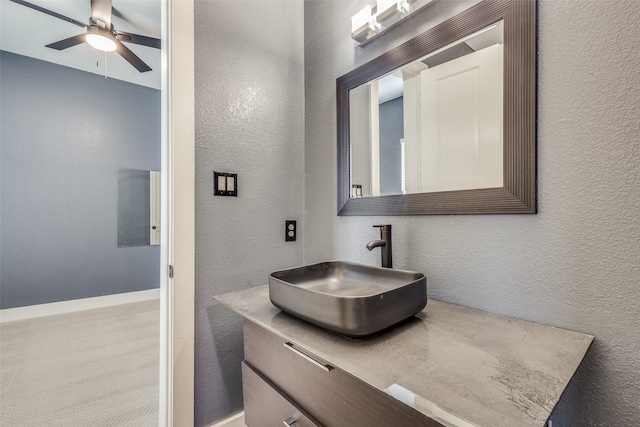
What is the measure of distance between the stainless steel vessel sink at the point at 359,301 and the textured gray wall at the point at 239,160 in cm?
42

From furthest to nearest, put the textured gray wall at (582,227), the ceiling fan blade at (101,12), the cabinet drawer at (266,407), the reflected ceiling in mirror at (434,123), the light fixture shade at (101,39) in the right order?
the light fixture shade at (101,39) → the ceiling fan blade at (101,12) → the reflected ceiling in mirror at (434,123) → the cabinet drawer at (266,407) → the textured gray wall at (582,227)

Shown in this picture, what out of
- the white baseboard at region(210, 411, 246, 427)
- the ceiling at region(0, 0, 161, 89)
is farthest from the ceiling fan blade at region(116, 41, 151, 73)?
the white baseboard at region(210, 411, 246, 427)

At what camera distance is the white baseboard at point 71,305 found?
2.93 meters

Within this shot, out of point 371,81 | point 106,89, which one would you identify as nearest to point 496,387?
point 371,81

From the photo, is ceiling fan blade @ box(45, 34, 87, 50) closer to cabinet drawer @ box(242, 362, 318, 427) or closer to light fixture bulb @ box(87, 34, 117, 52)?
light fixture bulb @ box(87, 34, 117, 52)

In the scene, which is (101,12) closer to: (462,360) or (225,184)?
(225,184)

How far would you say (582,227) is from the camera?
0.71 meters

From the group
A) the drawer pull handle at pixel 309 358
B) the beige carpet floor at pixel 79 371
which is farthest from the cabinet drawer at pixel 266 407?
the beige carpet floor at pixel 79 371

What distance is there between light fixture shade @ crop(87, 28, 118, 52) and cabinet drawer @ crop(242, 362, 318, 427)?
8.89 feet

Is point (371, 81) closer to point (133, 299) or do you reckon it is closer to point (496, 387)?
point (496, 387)

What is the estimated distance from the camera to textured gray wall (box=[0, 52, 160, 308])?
2.98 m

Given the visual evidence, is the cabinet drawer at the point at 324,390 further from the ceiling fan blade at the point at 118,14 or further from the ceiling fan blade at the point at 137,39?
the ceiling fan blade at the point at 118,14

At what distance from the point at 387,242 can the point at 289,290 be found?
0.46 m

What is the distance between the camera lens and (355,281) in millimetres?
1132
